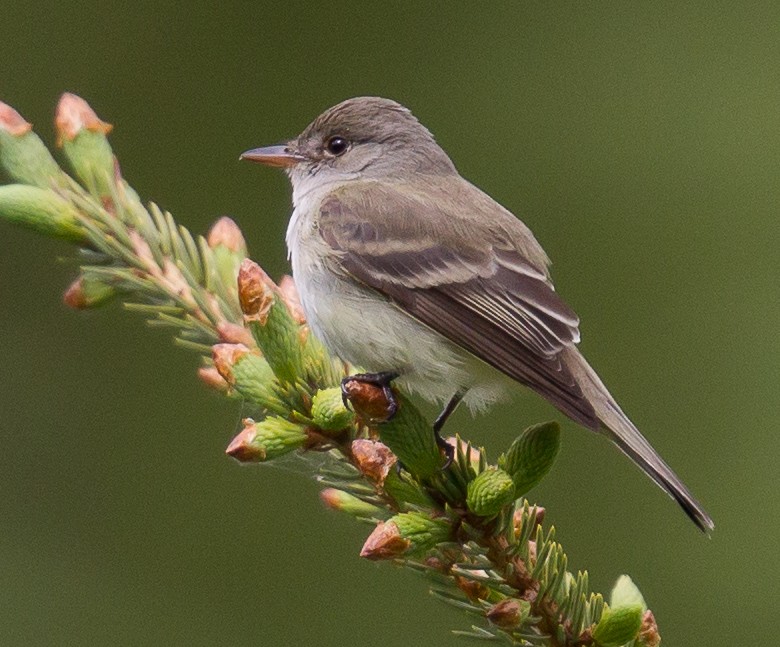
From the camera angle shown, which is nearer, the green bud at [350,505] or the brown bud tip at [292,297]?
the green bud at [350,505]

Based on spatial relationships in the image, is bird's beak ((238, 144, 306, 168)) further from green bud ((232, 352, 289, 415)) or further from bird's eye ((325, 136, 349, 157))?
green bud ((232, 352, 289, 415))

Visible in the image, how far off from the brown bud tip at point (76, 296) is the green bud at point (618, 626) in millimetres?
1027

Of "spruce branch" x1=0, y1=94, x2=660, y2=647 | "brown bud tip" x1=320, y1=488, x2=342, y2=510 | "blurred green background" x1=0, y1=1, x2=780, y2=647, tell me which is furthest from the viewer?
"blurred green background" x1=0, y1=1, x2=780, y2=647

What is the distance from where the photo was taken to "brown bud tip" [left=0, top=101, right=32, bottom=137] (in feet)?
7.16

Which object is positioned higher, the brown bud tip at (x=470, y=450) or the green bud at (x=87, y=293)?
the green bud at (x=87, y=293)

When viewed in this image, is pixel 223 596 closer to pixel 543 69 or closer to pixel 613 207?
pixel 613 207

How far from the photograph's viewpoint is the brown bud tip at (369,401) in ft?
6.59

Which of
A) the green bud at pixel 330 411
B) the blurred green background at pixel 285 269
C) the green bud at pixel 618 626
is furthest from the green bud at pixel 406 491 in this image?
the blurred green background at pixel 285 269

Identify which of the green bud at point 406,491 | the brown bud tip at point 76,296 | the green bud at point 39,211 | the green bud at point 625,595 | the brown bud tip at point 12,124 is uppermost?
the brown bud tip at point 12,124

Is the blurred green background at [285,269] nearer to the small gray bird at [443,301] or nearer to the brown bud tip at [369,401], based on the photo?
the small gray bird at [443,301]

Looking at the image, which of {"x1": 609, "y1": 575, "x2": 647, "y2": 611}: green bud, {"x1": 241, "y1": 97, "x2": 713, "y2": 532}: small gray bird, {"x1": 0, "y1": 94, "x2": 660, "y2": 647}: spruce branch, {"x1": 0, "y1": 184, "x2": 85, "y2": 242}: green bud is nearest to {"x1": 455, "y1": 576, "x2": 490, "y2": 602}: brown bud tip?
{"x1": 0, "y1": 94, "x2": 660, "y2": 647}: spruce branch

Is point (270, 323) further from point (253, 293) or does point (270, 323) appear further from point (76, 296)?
point (76, 296)

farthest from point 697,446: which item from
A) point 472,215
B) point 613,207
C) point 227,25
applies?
point 227,25

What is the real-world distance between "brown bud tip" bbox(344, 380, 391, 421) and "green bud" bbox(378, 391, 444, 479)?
0.02 meters
